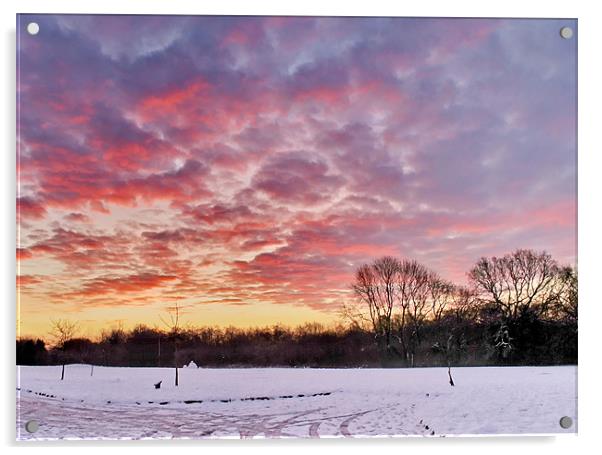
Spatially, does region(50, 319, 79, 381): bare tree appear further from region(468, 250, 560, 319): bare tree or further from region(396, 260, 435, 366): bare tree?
region(468, 250, 560, 319): bare tree

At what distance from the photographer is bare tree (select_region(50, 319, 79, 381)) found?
5.23 metres

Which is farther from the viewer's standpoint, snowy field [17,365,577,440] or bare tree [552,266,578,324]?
bare tree [552,266,578,324]

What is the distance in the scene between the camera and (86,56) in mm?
5312

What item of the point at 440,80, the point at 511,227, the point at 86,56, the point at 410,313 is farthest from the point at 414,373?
the point at 86,56

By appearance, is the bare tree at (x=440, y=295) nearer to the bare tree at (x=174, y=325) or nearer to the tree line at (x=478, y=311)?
the tree line at (x=478, y=311)

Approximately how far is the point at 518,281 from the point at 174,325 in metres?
2.78

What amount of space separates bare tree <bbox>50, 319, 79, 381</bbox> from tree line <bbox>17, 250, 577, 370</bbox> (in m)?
0.02

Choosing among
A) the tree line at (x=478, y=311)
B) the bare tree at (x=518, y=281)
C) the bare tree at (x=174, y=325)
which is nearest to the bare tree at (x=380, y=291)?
the tree line at (x=478, y=311)

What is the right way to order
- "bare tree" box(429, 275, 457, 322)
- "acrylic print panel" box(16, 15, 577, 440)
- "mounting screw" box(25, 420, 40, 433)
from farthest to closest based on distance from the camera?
"bare tree" box(429, 275, 457, 322), "acrylic print panel" box(16, 15, 577, 440), "mounting screw" box(25, 420, 40, 433)

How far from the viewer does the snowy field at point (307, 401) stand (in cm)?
523

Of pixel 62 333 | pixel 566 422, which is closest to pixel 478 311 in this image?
pixel 566 422

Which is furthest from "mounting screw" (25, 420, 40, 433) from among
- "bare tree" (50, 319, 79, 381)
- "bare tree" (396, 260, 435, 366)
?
"bare tree" (396, 260, 435, 366)

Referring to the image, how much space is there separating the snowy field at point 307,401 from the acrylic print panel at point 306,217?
0.05 ft

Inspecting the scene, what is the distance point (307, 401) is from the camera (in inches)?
210
